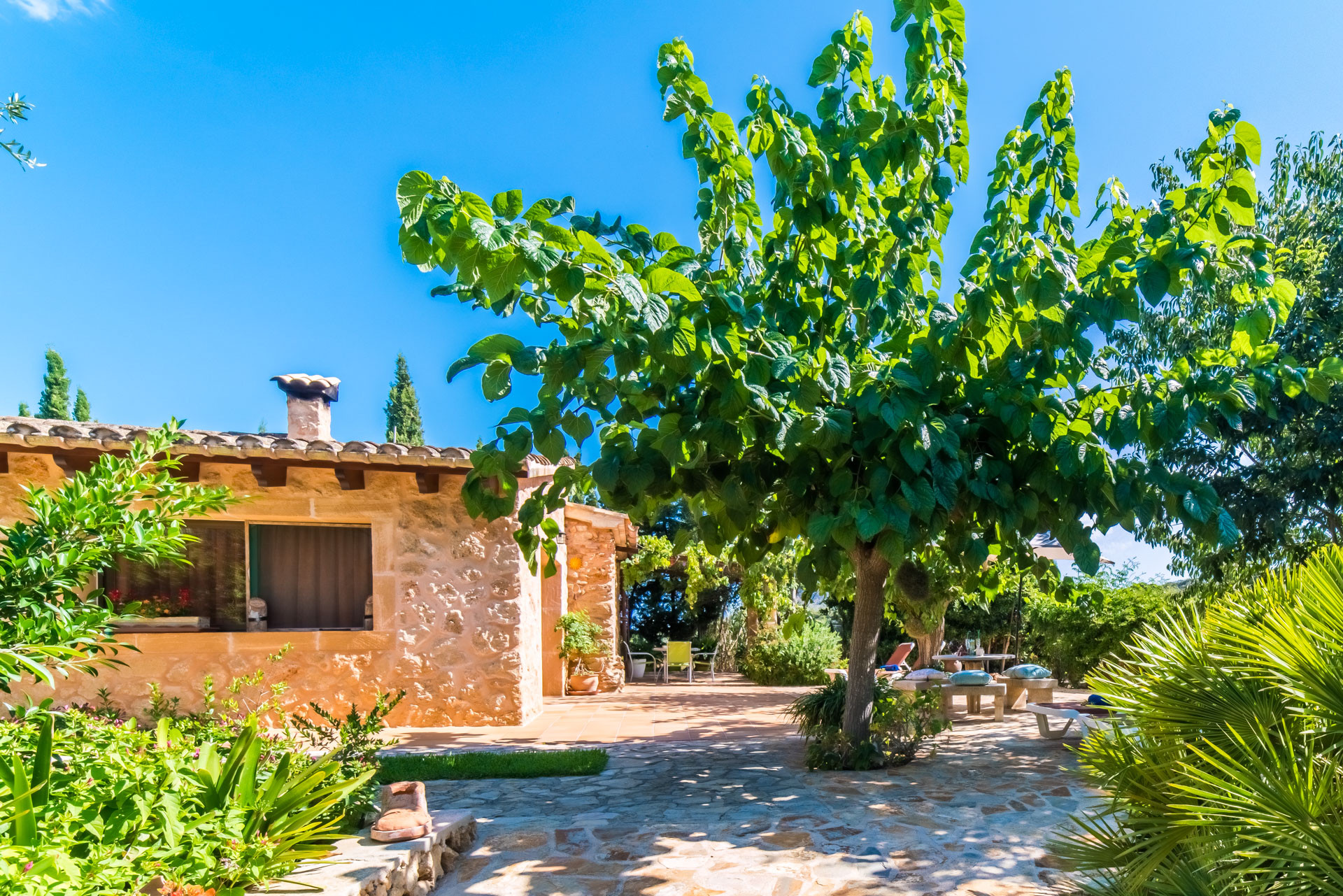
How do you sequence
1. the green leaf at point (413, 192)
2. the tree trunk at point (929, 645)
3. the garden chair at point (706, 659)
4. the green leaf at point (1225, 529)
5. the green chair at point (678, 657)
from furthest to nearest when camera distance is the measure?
the garden chair at point (706, 659) < the green chair at point (678, 657) < the tree trunk at point (929, 645) < the green leaf at point (1225, 529) < the green leaf at point (413, 192)

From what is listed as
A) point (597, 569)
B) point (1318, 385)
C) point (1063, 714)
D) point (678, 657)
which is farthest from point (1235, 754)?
point (678, 657)

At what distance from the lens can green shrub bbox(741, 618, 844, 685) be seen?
14.2m

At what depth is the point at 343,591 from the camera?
343 inches

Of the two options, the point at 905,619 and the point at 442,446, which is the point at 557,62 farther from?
the point at 905,619

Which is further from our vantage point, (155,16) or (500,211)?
(155,16)

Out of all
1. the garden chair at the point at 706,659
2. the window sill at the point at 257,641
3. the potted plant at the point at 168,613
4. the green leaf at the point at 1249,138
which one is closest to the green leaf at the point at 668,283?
the green leaf at the point at 1249,138

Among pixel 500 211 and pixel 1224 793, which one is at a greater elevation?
pixel 500 211

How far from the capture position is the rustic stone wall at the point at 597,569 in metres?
12.5

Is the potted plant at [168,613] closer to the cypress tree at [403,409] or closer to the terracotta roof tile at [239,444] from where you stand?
the terracotta roof tile at [239,444]

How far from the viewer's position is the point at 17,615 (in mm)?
2449

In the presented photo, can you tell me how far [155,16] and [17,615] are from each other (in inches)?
288

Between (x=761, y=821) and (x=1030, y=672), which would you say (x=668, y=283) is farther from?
(x=1030, y=672)

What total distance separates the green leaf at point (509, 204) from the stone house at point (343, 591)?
5.01m

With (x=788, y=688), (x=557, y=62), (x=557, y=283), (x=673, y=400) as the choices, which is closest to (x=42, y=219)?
(x=557, y=62)
